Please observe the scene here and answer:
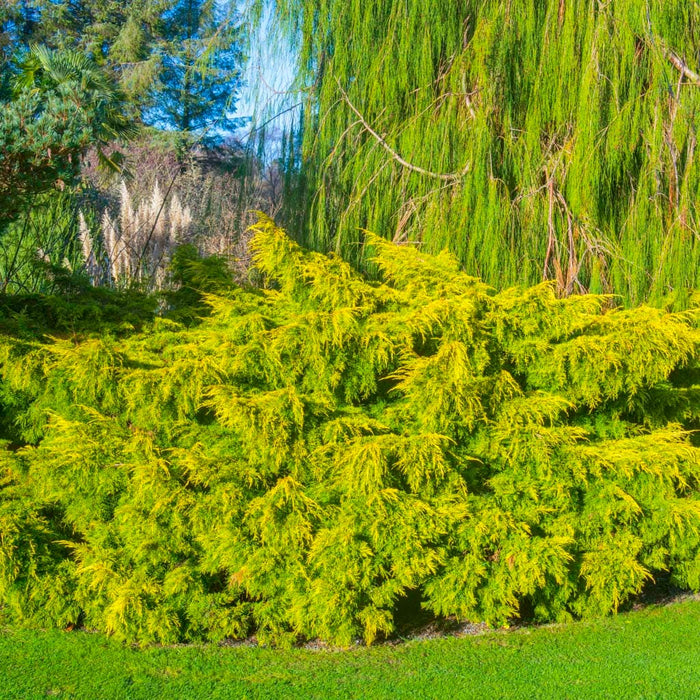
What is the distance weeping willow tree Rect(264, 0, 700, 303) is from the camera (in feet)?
18.0

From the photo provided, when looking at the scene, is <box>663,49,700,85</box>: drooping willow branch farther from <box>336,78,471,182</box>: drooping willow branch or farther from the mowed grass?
the mowed grass

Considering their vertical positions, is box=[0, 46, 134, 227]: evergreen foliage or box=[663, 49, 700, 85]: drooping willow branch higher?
box=[663, 49, 700, 85]: drooping willow branch

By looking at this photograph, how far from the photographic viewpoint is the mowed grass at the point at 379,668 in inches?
134

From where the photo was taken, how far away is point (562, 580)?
4184mm

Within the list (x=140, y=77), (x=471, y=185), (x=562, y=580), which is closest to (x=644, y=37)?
(x=471, y=185)

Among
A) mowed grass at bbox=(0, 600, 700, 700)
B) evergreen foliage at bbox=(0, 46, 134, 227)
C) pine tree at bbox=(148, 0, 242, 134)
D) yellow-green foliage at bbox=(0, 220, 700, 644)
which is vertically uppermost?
pine tree at bbox=(148, 0, 242, 134)

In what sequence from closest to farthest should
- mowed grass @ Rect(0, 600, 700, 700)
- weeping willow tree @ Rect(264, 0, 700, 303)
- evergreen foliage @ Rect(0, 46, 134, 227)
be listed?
1. mowed grass @ Rect(0, 600, 700, 700)
2. evergreen foliage @ Rect(0, 46, 134, 227)
3. weeping willow tree @ Rect(264, 0, 700, 303)

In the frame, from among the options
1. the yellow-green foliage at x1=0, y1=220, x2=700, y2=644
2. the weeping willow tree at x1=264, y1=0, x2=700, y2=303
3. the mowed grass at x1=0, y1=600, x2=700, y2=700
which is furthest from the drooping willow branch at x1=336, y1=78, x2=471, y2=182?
the mowed grass at x1=0, y1=600, x2=700, y2=700

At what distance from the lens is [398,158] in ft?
19.9

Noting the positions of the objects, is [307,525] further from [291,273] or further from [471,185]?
[471,185]

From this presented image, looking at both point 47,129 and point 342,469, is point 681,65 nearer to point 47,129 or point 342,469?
point 342,469

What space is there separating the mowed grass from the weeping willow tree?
2.59 m

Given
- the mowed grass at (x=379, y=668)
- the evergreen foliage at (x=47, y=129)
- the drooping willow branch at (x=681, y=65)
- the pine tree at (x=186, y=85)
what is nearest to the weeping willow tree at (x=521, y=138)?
the drooping willow branch at (x=681, y=65)

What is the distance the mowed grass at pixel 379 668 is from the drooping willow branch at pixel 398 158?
329cm
